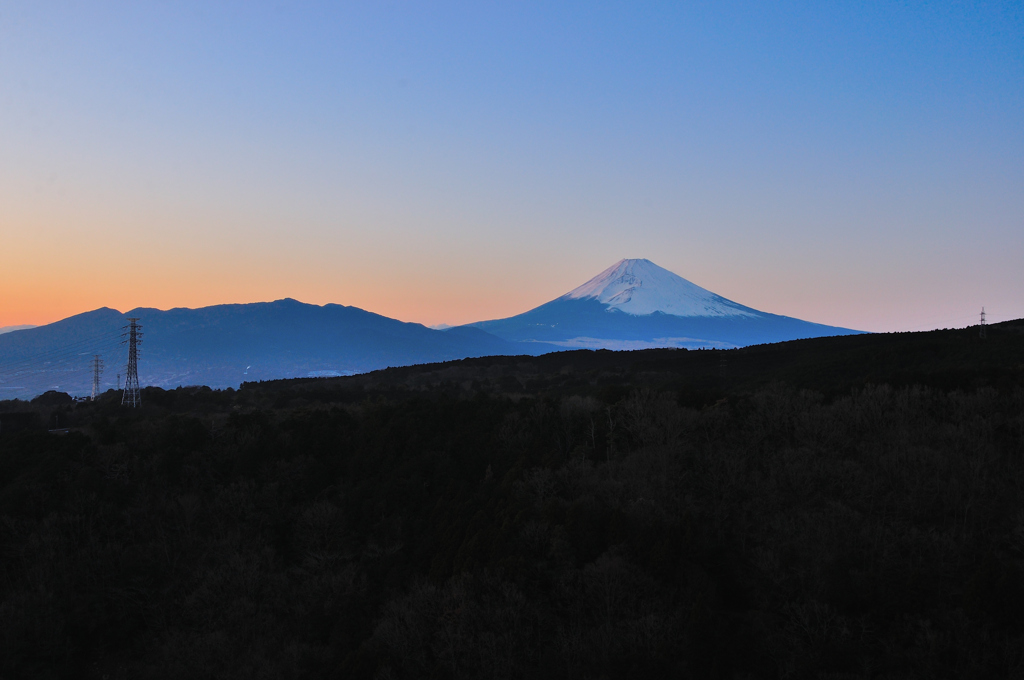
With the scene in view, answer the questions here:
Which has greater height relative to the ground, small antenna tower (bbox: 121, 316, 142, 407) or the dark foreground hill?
small antenna tower (bbox: 121, 316, 142, 407)

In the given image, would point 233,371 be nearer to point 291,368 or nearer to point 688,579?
point 291,368

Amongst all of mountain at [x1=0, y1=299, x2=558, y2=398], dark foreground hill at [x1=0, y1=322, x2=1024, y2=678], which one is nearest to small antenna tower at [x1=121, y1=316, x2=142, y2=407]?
dark foreground hill at [x1=0, y1=322, x2=1024, y2=678]

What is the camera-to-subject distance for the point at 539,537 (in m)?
23.8

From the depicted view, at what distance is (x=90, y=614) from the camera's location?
23141 millimetres

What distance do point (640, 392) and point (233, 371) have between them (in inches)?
6086

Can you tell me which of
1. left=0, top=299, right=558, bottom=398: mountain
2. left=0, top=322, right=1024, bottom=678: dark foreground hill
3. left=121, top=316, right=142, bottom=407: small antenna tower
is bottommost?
left=0, top=322, right=1024, bottom=678: dark foreground hill

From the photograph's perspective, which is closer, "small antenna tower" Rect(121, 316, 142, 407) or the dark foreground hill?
the dark foreground hill

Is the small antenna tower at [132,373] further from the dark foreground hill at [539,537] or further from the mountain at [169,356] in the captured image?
the mountain at [169,356]

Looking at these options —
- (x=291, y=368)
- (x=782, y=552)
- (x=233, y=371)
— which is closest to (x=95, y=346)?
(x=233, y=371)

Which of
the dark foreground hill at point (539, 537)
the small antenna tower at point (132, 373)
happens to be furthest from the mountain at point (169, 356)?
the dark foreground hill at point (539, 537)

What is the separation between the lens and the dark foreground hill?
1966 centimetres

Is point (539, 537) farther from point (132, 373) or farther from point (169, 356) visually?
point (169, 356)

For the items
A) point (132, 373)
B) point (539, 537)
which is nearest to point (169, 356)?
point (132, 373)

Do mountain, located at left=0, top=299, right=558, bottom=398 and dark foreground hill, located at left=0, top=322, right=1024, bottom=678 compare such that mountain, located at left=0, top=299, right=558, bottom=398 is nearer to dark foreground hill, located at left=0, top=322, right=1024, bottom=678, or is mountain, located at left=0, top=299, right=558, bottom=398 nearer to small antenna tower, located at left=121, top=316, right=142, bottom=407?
small antenna tower, located at left=121, top=316, right=142, bottom=407
